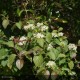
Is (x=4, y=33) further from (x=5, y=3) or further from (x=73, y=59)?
(x=73, y=59)

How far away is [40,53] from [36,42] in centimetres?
13

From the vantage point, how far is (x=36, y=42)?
9.03ft

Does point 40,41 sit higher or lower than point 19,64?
higher

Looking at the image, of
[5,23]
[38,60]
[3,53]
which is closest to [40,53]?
[38,60]

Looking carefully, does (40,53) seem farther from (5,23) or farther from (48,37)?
(5,23)

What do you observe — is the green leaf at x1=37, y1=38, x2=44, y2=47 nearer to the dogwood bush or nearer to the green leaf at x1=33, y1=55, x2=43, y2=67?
the dogwood bush

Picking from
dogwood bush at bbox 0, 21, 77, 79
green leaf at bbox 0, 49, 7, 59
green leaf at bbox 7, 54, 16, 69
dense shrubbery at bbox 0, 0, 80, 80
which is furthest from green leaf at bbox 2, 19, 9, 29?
green leaf at bbox 7, 54, 16, 69

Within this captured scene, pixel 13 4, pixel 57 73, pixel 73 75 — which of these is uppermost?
pixel 13 4

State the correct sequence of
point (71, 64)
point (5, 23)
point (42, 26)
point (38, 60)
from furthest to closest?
point (5, 23)
point (42, 26)
point (71, 64)
point (38, 60)

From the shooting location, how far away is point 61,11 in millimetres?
3490

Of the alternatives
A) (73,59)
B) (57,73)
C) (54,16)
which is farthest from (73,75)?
(54,16)

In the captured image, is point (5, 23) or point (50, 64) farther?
point (5, 23)

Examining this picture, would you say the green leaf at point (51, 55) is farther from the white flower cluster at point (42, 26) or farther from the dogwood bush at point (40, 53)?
the white flower cluster at point (42, 26)

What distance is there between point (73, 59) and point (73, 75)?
0.48ft
